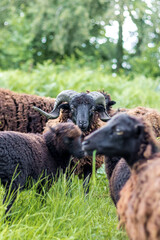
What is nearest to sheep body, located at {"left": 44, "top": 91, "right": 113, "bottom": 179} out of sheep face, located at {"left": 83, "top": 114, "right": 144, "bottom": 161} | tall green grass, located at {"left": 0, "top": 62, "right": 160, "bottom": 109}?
sheep face, located at {"left": 83, "top": 114, "right": 144, "bottom": 161}

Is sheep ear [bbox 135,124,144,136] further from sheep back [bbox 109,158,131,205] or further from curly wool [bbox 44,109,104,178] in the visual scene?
curly wool [bbox 44,109,104,178]

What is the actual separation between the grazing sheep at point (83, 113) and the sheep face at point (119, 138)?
6.92 ft

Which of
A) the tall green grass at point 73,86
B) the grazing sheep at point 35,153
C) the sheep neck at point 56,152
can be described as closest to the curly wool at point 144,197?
the grazing sheep at point 35,153

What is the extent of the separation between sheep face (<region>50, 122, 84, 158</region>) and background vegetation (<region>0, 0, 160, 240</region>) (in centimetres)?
40

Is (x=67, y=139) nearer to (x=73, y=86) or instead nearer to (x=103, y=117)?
(x=103, y=117)

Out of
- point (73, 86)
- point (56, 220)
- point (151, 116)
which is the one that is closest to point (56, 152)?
point (56, 220)

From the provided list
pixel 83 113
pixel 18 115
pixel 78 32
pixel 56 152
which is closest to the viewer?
pixel 56 152

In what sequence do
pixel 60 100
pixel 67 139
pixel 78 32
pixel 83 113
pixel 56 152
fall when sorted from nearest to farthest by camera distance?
pixel 67 139 < pixel 56 152 < pixel 83 113 < pixel 60 100 < pixel 78 32

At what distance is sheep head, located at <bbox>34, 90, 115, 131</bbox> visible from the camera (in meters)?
4.93

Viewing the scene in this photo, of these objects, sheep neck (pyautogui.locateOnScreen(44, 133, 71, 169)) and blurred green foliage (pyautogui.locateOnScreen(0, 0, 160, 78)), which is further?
blurred green foliage (pyautogui.locateOnScreen(0, 0, 160, 78))

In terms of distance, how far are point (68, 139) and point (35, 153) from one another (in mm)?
453

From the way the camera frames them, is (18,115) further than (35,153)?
Yes

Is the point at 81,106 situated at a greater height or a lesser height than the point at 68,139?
greater

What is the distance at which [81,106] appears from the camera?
5094 millimetres
